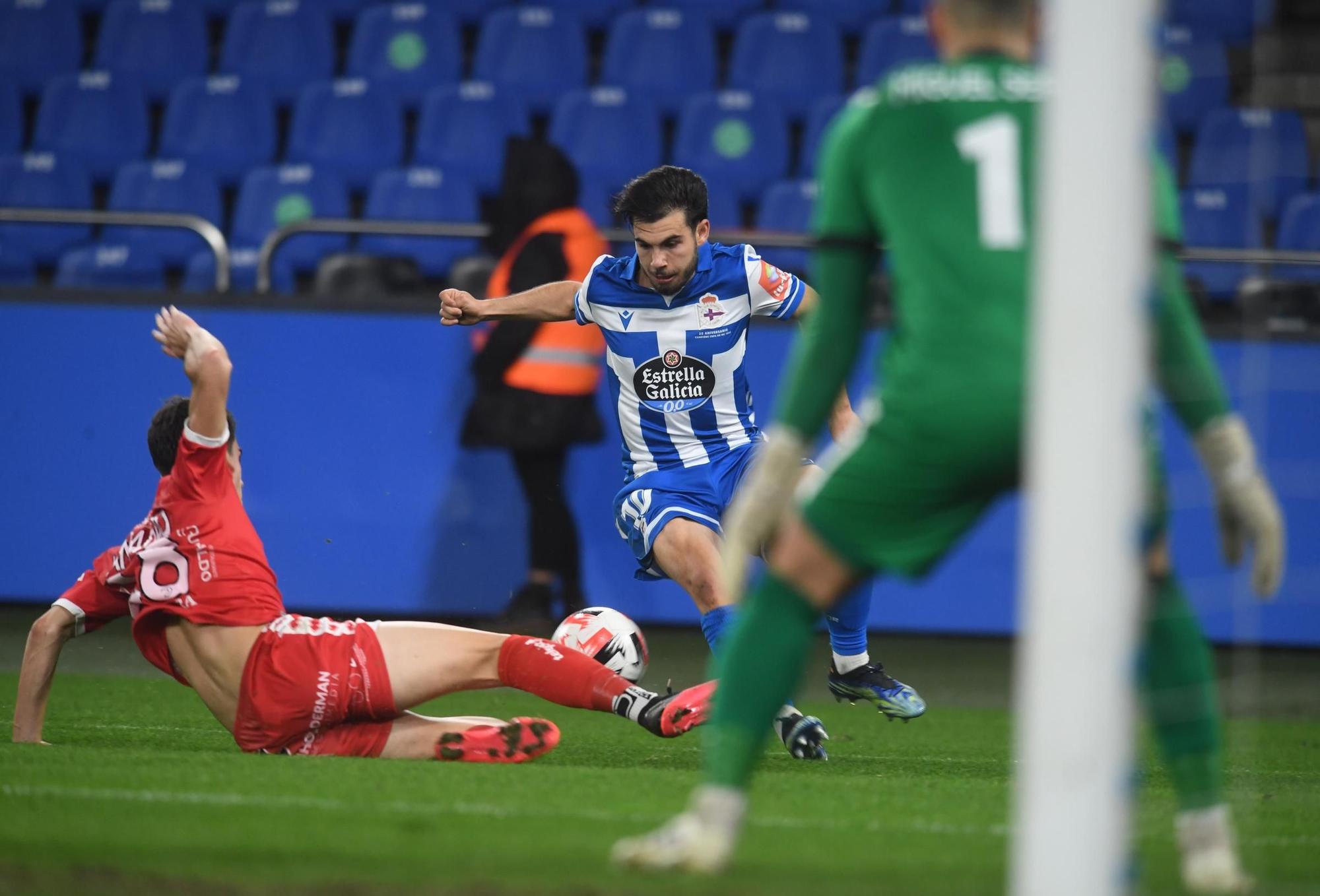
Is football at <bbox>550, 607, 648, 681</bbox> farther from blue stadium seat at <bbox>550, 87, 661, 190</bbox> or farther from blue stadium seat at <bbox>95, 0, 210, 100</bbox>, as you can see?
blue stadium seat at <bbox>95, 0, 210, 100</bbox>

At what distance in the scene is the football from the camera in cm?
525

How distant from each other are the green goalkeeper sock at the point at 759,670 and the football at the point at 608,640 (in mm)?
2170

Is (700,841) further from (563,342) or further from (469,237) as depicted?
(469,237)

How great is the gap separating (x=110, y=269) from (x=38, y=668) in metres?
4.91

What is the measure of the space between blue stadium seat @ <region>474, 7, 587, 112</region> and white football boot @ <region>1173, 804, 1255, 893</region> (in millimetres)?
8466

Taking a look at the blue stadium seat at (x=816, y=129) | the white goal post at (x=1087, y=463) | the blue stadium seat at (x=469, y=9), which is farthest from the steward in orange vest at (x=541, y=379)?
the white goal post at (x=1087, y=463)

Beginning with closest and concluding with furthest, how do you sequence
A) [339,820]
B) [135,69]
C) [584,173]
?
[339,820] < [584,173] < [135,69]

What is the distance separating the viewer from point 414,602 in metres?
8.49

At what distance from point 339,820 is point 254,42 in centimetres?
852

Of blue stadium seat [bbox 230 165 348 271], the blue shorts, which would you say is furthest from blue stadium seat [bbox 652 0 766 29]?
the blue shorts

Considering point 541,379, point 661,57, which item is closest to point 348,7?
point 661,57

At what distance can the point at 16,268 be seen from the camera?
9.36m

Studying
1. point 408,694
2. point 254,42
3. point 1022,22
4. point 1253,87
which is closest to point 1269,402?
point 1253,87

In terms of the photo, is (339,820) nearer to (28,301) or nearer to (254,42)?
(28,301)
